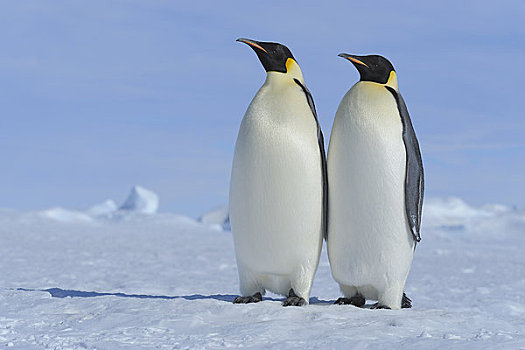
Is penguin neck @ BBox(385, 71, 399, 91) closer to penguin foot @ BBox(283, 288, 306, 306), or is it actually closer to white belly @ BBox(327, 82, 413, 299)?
white belly @ BBox(327, 82, 413, 299)

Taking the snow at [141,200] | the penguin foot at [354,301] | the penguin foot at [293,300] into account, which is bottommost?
the penguin foot at [293,300]

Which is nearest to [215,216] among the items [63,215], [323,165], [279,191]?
[63,215]

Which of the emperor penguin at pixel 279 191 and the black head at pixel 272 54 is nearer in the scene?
the emperor penguin at pixel 279 191

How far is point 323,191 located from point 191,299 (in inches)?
43.5

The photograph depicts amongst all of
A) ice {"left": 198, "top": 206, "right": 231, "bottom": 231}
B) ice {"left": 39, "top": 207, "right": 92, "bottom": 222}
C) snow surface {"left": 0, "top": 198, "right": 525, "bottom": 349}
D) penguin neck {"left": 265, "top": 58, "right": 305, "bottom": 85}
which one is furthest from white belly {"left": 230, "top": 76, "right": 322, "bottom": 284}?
ice {"left": 198, "top": 206, "right": 231, "bottom": 231}

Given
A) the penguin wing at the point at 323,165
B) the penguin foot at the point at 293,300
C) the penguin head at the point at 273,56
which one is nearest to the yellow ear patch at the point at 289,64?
the penguin head at the point at 273,56

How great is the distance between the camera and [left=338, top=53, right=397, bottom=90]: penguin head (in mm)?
4340

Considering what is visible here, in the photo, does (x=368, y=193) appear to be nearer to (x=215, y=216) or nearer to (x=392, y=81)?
(x=392, y=81)

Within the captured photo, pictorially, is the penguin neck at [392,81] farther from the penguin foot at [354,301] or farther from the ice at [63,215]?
the ice at [63,215]

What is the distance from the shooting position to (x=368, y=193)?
13.4 ft

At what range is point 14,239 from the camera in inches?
478

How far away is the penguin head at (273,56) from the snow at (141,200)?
704 inches

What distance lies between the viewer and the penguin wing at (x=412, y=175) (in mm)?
4156

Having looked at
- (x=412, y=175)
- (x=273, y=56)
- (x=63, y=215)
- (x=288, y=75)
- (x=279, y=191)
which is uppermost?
(x=63, y=215)
